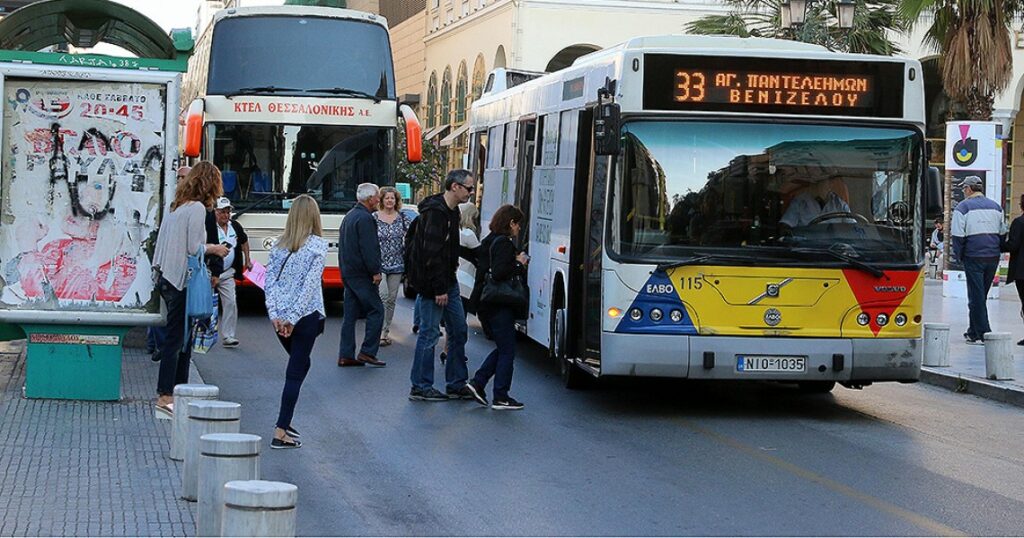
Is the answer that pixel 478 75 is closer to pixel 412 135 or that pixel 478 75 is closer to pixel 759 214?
pixel 412 135

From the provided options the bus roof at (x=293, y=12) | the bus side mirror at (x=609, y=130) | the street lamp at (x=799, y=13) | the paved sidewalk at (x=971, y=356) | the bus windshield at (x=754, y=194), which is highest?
the street lamp at (x=799, y=13)

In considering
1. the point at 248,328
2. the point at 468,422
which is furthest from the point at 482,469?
the point at 248,328

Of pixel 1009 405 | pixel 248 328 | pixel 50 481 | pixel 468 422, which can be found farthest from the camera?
pixel 248 328

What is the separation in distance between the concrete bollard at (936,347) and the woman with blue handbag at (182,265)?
27.4ft

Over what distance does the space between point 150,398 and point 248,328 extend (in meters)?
7.46

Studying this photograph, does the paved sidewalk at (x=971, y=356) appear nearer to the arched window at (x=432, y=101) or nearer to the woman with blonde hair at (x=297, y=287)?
the woman with blonde hair at (x=297, y=287)

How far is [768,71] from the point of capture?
12195 millimetres

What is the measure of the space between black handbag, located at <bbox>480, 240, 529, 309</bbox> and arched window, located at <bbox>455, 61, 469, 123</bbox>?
140ft

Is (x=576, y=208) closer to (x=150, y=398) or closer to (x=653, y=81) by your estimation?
(x=653, y=81)

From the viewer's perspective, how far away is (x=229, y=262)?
51.9 ft

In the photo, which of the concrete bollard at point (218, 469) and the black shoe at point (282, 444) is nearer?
the concrete bollard at point (218, 469)

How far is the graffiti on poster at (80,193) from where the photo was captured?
12.1 meters

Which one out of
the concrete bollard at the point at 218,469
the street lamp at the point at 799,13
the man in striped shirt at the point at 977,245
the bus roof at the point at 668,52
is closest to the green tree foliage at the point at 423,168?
the street lamp at the point at 799,13

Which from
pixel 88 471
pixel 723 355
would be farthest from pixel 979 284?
pixel 88 471
